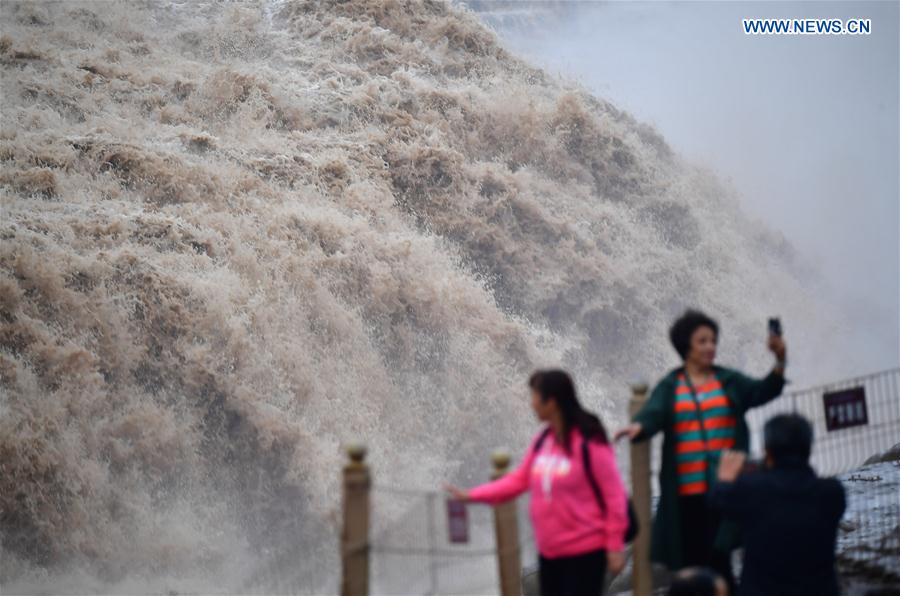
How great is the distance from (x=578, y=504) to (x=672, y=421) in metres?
0.66

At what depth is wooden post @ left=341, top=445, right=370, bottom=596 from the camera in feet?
11.7

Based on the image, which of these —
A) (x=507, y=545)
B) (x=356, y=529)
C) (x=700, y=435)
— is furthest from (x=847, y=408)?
(x=356, y=529)

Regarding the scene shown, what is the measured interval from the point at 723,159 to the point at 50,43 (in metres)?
12.2

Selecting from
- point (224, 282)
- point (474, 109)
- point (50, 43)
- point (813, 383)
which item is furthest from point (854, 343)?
point (50, 43)

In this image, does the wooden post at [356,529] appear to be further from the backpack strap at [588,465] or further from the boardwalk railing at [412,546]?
the backpack strap at [588,465]

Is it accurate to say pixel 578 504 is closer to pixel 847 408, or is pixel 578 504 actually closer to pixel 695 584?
pixel 695 584

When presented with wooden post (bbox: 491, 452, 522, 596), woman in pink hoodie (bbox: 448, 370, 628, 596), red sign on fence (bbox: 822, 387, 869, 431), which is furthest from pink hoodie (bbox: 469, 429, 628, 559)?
red sign on fence (bbox: 822, 387, 869, 431)

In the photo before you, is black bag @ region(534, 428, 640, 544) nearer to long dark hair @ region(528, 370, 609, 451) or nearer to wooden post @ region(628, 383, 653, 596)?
long dark hair @ region(528, 370, 609, 451)

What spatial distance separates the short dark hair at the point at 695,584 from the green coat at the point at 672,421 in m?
0.70

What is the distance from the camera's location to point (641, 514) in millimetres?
4422

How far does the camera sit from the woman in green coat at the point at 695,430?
368 cm

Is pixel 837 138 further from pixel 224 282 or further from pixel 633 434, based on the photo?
pixel 633 434

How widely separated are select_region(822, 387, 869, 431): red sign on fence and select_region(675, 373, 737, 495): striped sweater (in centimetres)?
104

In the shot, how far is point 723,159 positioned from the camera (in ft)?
68.6
